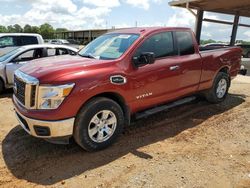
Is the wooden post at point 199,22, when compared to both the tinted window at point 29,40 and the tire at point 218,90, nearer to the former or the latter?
the tinted window at point 29,40

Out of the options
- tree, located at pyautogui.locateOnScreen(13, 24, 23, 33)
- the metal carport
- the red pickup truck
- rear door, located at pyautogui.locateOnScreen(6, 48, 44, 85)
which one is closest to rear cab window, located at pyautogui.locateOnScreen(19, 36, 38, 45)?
rear door, located at pyautogui.locateOnScreen(6, 48, 44, 85)

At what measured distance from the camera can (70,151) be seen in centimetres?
446

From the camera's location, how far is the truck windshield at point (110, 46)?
16.0 feet

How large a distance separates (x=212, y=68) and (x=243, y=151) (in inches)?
94.8

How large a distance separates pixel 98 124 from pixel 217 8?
14369 millimetres

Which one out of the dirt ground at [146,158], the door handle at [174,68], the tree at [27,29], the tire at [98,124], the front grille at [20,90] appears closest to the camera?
the dirt ground at [146,158]

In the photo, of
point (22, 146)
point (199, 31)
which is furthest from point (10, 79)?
point (199, 31)

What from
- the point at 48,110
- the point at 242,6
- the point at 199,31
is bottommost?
the point at 48,110

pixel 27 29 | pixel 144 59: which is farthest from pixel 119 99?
pixel 27 29

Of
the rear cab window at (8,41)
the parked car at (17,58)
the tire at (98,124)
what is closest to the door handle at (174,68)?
the tire at (98,124)

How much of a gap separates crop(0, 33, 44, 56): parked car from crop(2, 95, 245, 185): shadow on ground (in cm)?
749

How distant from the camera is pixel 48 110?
3.93 m

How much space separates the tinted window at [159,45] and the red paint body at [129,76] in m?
0.09

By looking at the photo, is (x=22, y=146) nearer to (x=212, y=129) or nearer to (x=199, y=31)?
(x=212, y=129)
